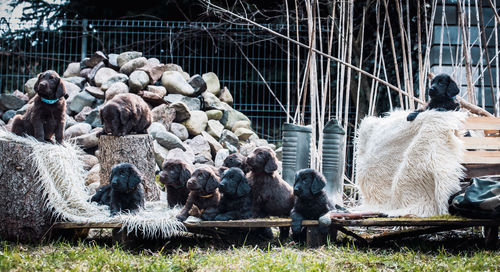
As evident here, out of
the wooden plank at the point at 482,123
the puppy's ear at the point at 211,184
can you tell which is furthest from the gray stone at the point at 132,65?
the wooden plank at the point at 482,123

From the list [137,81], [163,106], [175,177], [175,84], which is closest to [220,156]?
[163,106]

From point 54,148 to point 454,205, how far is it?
3.55 m

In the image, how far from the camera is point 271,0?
11.6 meters

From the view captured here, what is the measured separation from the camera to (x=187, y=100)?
9758mm

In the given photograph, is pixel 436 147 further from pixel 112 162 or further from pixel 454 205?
pixel 112 162

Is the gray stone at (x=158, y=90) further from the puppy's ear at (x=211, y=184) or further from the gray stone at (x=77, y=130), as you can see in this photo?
the puppy's ear at (x=211, y=184)

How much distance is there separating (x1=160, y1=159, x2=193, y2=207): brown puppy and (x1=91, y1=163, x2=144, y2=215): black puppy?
13.1 inches

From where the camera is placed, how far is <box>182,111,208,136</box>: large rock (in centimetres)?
916

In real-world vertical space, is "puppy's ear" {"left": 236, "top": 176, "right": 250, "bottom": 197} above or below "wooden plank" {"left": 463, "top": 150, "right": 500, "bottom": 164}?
below

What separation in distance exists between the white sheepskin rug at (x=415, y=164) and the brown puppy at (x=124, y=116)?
8.80 ft

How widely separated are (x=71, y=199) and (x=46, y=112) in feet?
3.77

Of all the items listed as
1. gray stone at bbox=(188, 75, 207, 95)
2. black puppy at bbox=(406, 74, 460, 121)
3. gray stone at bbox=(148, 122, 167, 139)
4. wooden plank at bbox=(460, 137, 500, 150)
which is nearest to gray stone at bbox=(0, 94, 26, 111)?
gray stone at bbox=(148, 122, 167, 139)

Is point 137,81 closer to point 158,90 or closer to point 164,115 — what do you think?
point 158,90

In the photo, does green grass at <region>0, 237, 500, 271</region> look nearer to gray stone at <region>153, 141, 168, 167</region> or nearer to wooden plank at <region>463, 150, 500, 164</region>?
wooden plank at <region>463, 150, 500, 164</region>
